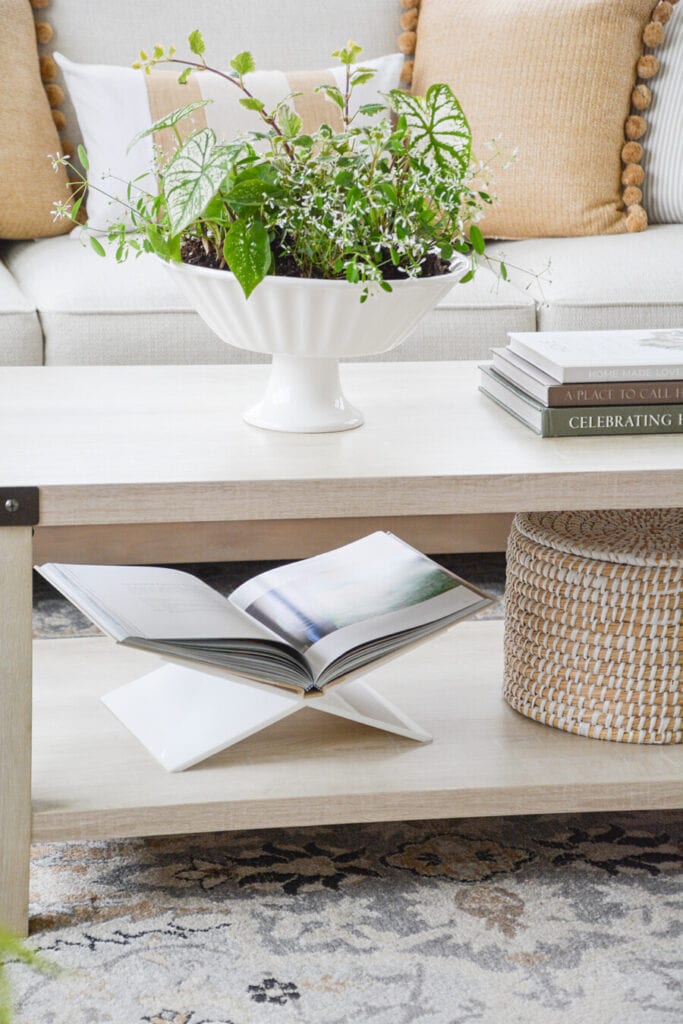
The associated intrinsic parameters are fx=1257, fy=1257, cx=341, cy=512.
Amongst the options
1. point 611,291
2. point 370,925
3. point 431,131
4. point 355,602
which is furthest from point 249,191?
point 611,291

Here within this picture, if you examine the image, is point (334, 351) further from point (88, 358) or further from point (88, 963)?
point (88, 358)

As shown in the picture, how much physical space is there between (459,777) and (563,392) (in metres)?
0.36

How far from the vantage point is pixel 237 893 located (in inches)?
44.2

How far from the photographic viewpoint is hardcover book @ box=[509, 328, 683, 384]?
1153mm

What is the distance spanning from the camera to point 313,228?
1.04m

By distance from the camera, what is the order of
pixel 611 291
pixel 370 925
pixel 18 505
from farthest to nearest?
pixel 611 291 → pixel 370 925 → pixel 18 505

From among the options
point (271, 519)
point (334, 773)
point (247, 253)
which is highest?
point (247, 253)

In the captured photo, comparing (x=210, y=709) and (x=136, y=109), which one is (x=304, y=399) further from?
(x=136, y=109)

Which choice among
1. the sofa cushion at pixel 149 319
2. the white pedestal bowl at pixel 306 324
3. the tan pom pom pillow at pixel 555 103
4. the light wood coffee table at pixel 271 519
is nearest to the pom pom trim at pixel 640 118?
the tan pom pom pillow at pixel 555 103

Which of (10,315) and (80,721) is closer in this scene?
(80,721)

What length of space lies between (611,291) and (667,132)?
509 millimetres

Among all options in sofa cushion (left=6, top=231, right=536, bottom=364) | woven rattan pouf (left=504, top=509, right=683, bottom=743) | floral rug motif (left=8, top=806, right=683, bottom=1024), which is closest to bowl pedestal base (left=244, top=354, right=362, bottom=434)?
woven rattan pouf (left=504, top=509, right=683, bottom=743)

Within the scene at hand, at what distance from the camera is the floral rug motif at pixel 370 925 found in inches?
38.4

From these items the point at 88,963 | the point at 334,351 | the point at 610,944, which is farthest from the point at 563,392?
the point at 88,963
